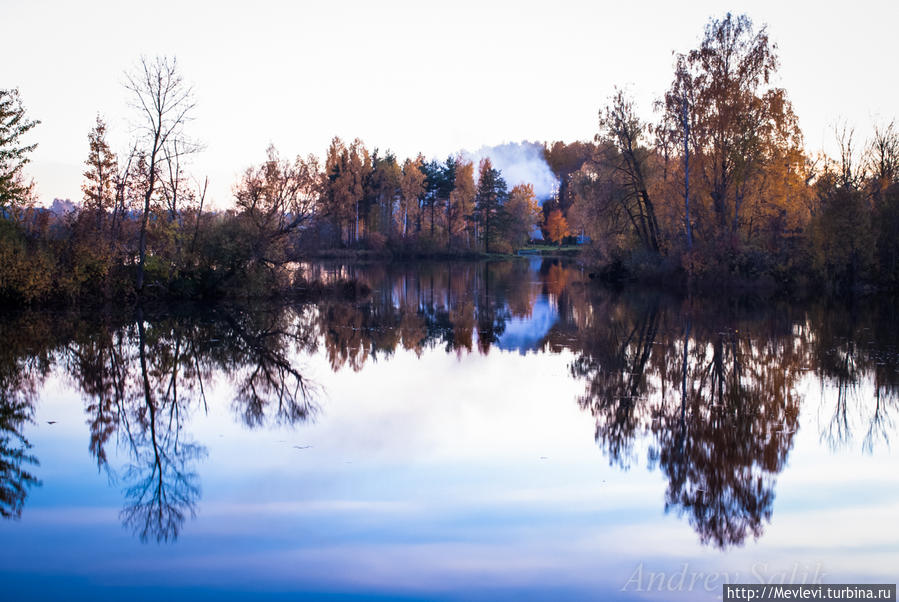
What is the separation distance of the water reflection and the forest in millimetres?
2732

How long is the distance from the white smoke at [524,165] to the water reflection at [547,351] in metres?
67.4

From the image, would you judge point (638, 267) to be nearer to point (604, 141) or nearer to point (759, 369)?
point (604, 141)

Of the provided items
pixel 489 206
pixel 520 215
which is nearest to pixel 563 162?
pixel 520 215

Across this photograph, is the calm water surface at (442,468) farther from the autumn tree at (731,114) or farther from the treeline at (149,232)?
the autumn tree at (731,114)

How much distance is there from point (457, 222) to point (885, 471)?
6353cm

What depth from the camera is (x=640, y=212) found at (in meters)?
35.3

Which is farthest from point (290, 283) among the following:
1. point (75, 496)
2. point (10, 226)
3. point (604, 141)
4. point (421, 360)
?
point (75, 496)

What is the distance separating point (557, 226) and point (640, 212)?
1803 inches

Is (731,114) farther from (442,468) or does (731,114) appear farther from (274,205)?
(442,468)

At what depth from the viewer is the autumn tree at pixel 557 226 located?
80.1m

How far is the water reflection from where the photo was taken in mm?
6961

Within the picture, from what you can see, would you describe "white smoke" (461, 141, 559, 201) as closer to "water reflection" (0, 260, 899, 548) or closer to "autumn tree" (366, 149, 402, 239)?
"autumn tree" (366, 149, 402, 239)

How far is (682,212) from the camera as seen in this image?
3194cm

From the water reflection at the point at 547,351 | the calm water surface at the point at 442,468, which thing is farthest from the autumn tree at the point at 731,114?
the calm water surface at the point at 442,468
